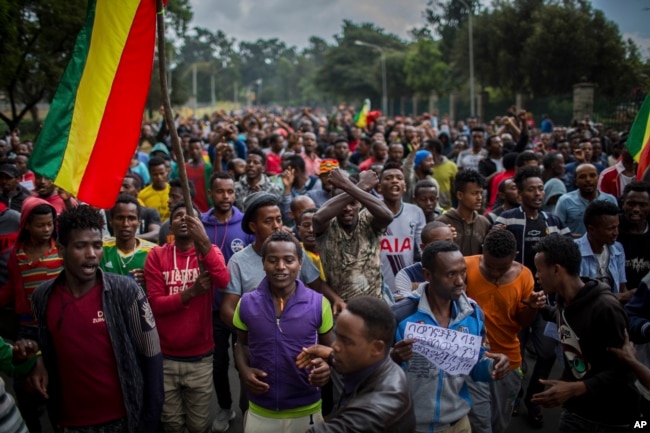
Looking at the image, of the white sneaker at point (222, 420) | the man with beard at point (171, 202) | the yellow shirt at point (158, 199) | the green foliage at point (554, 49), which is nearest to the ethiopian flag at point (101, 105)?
the man with beard at point (171, 202)

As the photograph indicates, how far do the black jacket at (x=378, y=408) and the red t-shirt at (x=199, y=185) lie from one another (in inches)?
251

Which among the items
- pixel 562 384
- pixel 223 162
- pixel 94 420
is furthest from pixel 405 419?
pixel 223 162

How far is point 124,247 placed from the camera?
4.79 m

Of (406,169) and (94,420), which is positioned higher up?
(406,169)

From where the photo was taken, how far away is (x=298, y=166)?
812 centimetres

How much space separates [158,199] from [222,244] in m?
2.54

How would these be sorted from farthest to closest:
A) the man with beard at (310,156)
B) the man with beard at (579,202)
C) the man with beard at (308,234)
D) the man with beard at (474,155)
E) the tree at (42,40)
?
the tree at (42,40) → the man with beard at (474,155) → the man with beard at (310,156) → the man with beard at (579,202) → the man with beard at (308,234)

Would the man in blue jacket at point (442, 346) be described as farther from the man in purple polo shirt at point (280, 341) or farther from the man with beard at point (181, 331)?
the man with beard at point (181, 331)

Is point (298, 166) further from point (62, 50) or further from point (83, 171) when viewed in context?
point (62, 50)

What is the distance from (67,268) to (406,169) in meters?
5.84

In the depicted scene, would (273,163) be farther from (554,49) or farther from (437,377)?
(554,49)

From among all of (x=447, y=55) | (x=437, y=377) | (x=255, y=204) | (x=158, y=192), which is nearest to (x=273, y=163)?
(x=158, y=192)

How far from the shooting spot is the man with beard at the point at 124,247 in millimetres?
4699

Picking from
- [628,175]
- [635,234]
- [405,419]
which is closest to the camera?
[405,419]
